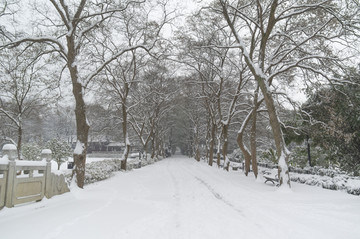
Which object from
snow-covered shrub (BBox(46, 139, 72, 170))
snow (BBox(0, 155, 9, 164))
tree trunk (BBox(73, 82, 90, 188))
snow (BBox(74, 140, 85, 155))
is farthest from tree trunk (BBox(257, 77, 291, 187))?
snow-covered shrub (BBox(46, 139, 72, 170))

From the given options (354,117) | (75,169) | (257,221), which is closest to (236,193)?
(257,221)

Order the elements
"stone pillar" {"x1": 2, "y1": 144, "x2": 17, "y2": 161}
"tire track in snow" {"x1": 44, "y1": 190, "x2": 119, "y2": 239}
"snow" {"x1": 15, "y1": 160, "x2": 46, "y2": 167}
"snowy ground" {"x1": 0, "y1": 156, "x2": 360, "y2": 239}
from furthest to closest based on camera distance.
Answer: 1. "snow" {"x1": 15, "y1": 160, "x2": 46, "y2": 167}
2. "stone pillar" {"x1": 2, "y1": 144, "x2": 17, "y2": 161}
3. "snowy ground" {"x1": 0, "y1": 156, "x2": 360, "y2": 239}
4. "tire track in snow" {"x1": 44, "y1": 190, "x2": 119, "y2": 239}

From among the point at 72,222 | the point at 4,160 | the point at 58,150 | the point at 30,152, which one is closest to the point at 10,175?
the point at 4,160

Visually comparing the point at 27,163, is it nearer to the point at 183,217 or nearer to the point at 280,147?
the point at 183,217

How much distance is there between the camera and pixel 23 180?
6055 mm

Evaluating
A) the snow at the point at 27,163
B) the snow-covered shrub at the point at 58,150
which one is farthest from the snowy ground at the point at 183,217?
the snow-covered shrub at the point at 58,150

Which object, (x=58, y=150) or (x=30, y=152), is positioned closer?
(x=58, y=150)

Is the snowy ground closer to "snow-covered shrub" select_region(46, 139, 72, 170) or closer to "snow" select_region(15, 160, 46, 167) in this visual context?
"snow" select_region(15, 160, 46, 167)

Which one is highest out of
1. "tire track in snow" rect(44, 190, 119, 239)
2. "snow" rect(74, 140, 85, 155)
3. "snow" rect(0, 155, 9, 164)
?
"snow" rect(74, 140, 85, 155)

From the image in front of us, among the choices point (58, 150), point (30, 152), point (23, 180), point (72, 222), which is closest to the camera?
point (72, 222)

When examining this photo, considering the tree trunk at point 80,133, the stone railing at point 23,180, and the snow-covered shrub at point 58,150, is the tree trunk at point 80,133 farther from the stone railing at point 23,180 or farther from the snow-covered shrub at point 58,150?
the snow-covered shrub at point 58,150

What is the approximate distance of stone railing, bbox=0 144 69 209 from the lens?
5582 millimetres

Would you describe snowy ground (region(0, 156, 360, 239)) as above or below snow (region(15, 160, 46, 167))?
below

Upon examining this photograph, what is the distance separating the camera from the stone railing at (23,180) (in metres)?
5.58
